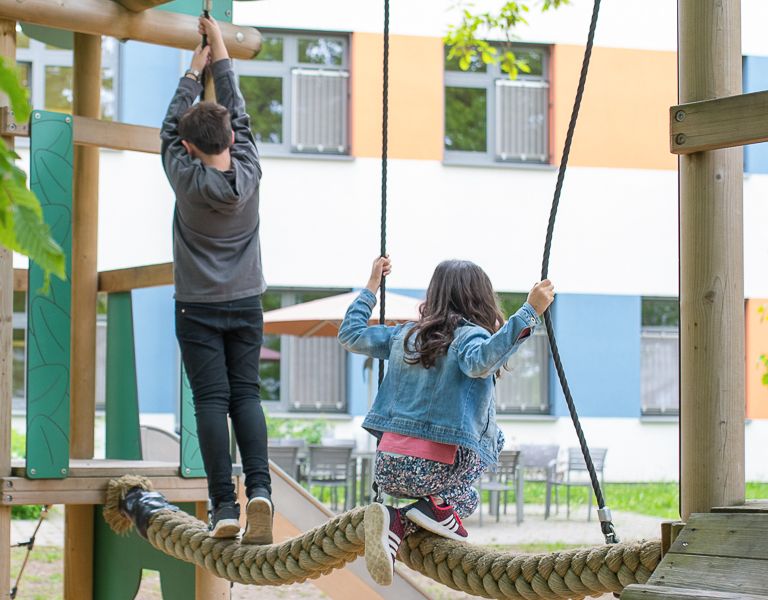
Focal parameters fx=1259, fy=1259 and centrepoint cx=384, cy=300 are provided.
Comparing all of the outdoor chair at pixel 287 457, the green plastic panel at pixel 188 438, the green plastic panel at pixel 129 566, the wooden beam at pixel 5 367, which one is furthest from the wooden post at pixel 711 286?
the outdoor chair at pixel 287 457

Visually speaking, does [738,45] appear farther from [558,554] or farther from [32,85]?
[32,85]

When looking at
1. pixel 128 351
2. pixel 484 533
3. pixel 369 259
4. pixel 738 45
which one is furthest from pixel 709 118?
pixel 369 259

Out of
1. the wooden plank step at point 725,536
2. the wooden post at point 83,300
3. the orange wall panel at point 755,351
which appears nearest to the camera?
the wooden plank step at point 725,536

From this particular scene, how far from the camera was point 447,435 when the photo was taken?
3330 millimetres

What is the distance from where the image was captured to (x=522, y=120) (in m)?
16.9

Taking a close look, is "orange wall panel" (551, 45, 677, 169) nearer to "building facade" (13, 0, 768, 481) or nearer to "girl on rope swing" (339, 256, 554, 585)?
"building facade" (13, 0, 768, 481)

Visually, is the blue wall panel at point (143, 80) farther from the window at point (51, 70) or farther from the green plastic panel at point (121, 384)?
the green plastic panel at point (121, 384)

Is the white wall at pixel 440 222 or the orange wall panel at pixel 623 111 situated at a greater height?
the orange wall panel at pixel 623 111

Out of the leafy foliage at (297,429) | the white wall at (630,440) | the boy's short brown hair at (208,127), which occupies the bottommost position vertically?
the white wall at (630,440)

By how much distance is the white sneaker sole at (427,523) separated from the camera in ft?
11.0

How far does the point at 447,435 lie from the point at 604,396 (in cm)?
1410

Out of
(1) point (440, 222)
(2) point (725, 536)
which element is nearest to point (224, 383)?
(2) point (725, 536)

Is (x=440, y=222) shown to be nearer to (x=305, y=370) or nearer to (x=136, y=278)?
(x=305, y=370)

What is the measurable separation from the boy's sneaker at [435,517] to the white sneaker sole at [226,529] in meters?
0.75
